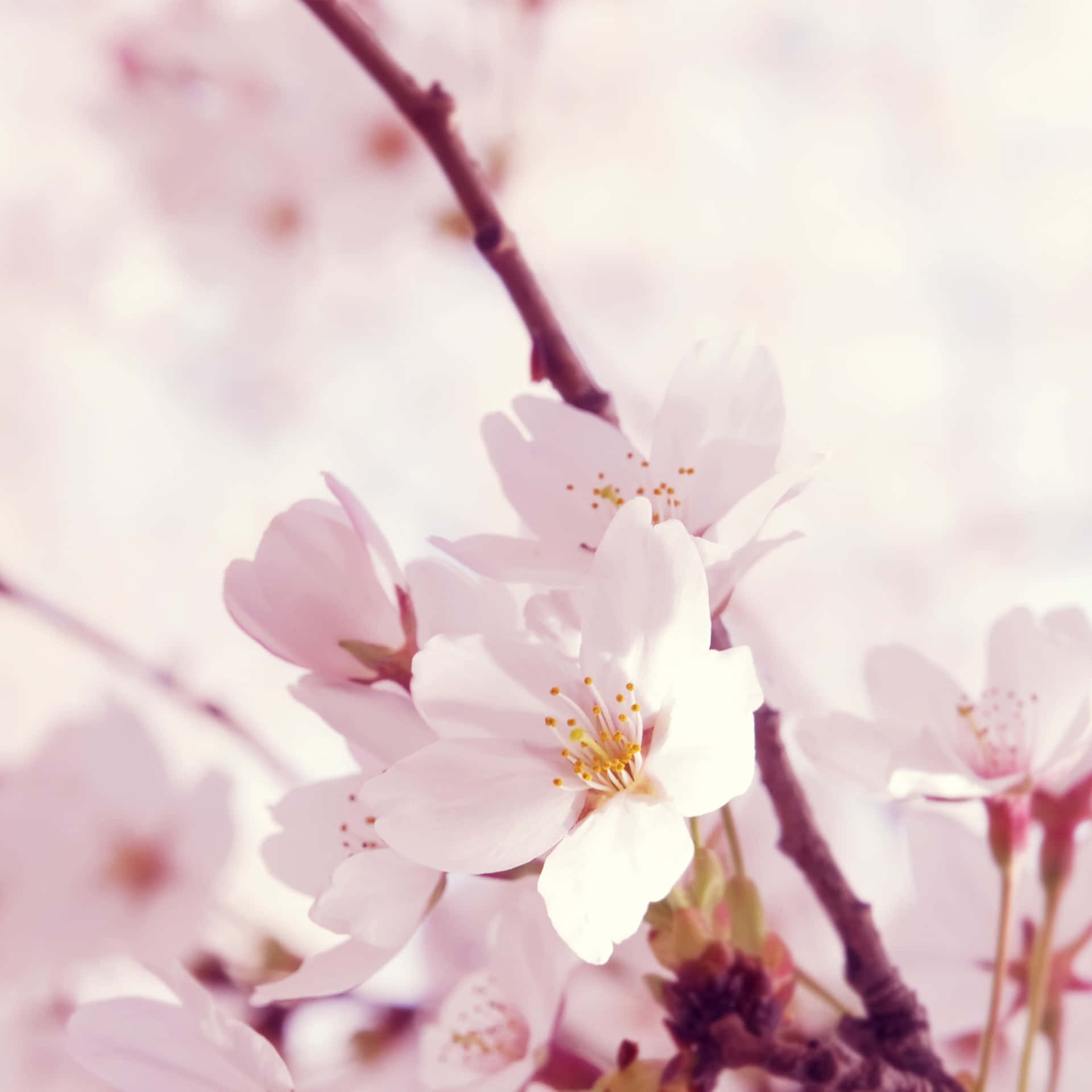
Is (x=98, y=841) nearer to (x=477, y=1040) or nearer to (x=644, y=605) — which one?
(x=477, y=1040)

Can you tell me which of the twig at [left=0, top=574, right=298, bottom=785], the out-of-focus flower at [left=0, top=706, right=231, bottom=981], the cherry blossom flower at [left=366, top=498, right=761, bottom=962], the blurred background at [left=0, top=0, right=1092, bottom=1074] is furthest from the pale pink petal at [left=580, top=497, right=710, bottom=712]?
the blurred background at [left=0, top=0, right=1092, bottom=1074]

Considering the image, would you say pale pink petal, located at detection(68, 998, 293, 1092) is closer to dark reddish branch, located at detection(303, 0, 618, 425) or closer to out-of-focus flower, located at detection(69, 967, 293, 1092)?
out-of-focus flower, located at detection(69, 967, 293, 1092)

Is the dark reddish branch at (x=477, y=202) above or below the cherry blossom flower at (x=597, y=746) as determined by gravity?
above

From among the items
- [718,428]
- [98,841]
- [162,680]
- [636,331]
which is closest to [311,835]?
[718,428]

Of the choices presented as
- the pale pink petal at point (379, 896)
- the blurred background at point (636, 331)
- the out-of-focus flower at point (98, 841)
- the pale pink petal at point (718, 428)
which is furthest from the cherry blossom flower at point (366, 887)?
the blurred background at point (636, 331)

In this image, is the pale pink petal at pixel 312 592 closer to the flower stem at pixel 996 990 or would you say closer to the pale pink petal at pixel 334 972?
the pale pink petal at pixel 334 972

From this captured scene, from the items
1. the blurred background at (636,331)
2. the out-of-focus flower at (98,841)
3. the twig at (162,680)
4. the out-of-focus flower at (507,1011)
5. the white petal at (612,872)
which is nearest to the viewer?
the white petal at (612,872)

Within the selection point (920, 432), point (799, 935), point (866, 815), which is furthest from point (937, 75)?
point (799, 935)

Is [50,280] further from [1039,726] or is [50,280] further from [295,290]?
[1039,726]
